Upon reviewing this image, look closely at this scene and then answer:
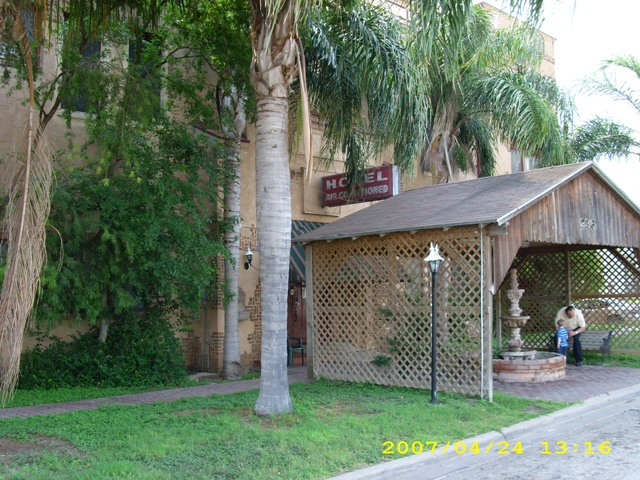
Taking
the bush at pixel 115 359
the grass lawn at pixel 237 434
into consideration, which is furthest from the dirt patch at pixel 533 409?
the bush at pixel 115 359

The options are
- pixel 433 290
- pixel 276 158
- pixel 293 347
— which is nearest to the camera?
pixel 276 158

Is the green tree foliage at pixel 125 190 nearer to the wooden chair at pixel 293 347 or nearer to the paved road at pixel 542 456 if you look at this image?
the wooden chair at pixel 293 347

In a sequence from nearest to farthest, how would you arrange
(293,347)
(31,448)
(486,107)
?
(31,448) < (293,347) < (486,107)

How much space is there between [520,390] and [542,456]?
13.7ft

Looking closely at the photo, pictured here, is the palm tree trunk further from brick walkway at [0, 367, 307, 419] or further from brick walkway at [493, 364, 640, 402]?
brick walkway at [493, 364, 640, 402]

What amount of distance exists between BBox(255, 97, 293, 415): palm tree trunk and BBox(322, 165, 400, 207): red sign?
7044mm

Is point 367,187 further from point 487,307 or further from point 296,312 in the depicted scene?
point 487,307

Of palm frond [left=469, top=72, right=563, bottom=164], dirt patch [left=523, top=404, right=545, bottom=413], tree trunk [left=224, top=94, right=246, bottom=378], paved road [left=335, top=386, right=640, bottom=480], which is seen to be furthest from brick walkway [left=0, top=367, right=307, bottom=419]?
palm frond [left=469, top=72, right=563, bottom=164]

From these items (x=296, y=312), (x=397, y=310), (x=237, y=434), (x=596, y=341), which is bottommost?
(x=237, y=434)

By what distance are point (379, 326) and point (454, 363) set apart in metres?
1.81

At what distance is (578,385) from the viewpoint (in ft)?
38.5

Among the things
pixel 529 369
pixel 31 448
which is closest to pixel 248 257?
pixel 529 369

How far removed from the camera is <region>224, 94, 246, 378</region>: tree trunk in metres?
13.4

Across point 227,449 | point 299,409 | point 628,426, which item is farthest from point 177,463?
point 628,426
